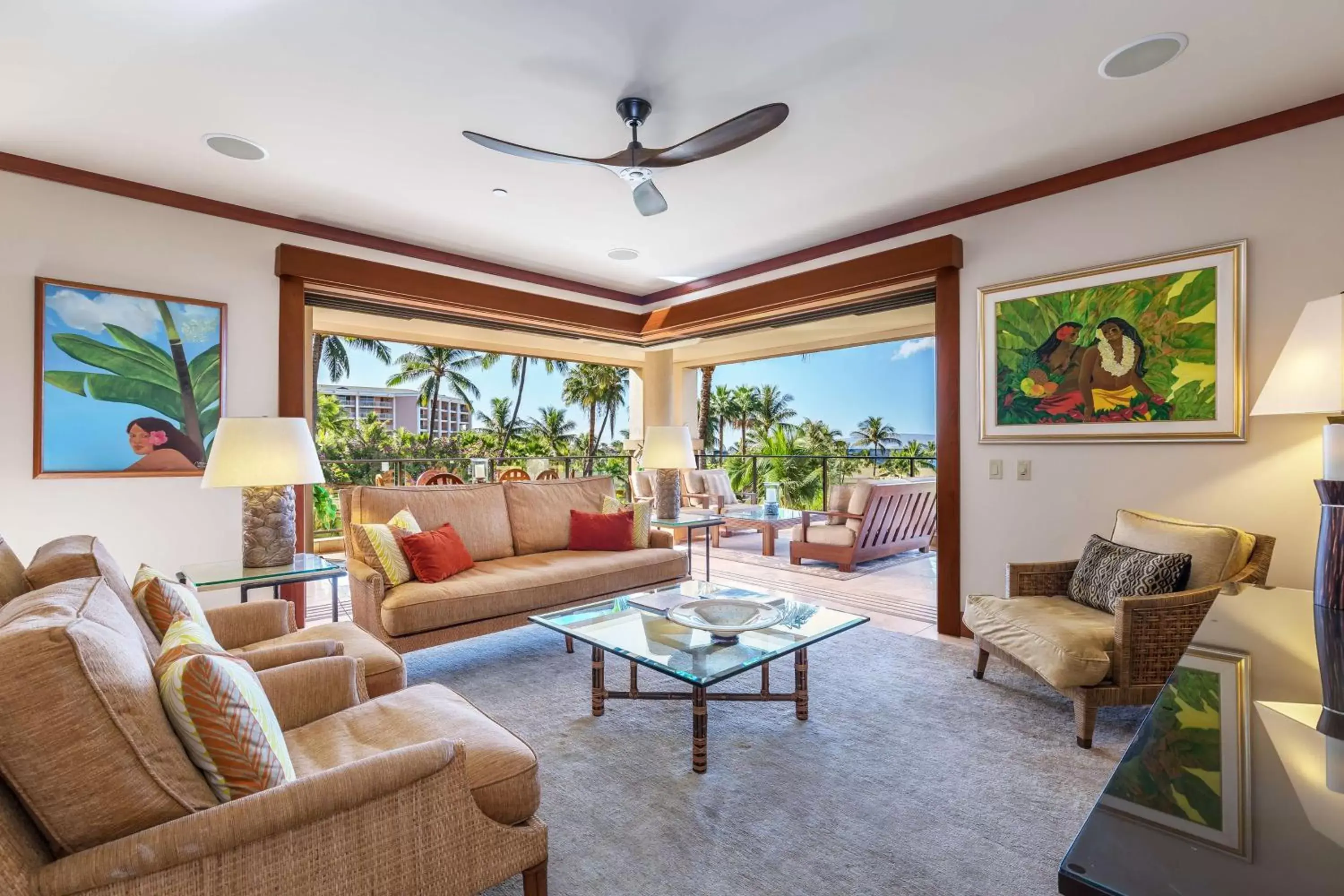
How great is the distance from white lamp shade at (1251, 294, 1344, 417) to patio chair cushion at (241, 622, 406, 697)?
334 centimetres

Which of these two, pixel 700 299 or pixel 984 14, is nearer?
pixel 984 14

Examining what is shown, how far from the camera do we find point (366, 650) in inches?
87.0

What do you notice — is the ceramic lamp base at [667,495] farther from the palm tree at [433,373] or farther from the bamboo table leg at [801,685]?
the palm tree at [433,373]

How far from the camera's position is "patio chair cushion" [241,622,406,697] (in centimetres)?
213

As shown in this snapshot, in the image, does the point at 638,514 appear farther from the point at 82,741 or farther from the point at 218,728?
the point at 82,741

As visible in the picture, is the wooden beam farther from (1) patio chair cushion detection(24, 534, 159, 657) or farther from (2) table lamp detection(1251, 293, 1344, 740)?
(1) patio chair cushion detection(24, 534, 159, 657)

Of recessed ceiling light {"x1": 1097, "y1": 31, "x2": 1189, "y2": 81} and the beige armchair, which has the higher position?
recessed ceiling light {"x1": 1097, "y1": 31, "x2": 1189, "y2": 81}

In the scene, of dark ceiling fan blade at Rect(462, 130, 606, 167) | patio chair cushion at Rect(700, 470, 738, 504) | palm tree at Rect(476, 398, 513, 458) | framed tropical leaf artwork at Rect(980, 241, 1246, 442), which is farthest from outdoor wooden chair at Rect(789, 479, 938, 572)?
palm tree at Rect(476, 398, 513, 458)

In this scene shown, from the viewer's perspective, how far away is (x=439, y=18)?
209cm

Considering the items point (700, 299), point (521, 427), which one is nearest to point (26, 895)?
point (700, 299)

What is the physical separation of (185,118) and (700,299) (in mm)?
3587

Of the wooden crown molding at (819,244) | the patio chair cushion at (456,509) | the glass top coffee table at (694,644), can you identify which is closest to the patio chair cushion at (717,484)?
the wooden crown molding at (819,244)

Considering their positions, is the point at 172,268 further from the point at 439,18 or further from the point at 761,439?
Result: the point at 761,439

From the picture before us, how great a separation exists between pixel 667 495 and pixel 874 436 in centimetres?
935
